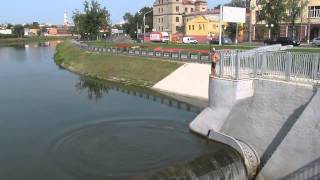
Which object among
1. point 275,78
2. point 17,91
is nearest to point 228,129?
point 275,78

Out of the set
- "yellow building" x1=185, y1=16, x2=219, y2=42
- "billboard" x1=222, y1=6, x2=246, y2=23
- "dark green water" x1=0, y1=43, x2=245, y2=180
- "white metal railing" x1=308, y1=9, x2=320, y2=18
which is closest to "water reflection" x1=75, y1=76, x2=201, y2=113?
"dark green water" x1=0, y1=43, x2=245, y2=180

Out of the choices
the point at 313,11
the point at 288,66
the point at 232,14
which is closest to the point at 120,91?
the point at 288,66

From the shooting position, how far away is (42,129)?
93.4 ft

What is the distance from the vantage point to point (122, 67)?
181 ft

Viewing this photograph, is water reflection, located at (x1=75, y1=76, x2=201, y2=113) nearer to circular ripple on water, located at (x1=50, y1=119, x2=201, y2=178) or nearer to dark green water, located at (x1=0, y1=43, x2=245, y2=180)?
dark green water, located at (x1=0, y1=43, x2=245, y2=180)

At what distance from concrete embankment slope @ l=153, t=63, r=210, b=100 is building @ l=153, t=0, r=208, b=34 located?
4378 inches

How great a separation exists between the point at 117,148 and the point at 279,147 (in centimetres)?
906

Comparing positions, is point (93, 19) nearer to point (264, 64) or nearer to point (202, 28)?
point (202, 28)

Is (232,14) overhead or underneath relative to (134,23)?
underneath

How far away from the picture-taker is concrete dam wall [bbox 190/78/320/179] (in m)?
18.4

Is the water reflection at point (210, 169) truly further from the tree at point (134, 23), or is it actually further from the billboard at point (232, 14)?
the tree at point (134, 23)

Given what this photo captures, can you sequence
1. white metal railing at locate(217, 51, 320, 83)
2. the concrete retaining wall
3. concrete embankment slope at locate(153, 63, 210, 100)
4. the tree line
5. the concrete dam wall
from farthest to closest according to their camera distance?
the tree line
concrete embankment slope at locate(153, 63, 210, 100)
the concrete retaining wall
white metal railing at locate(217, 51, 320, 83)
the concrete dam wall

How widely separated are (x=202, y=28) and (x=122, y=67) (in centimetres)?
6278

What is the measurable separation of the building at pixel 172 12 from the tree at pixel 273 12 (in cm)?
7401
